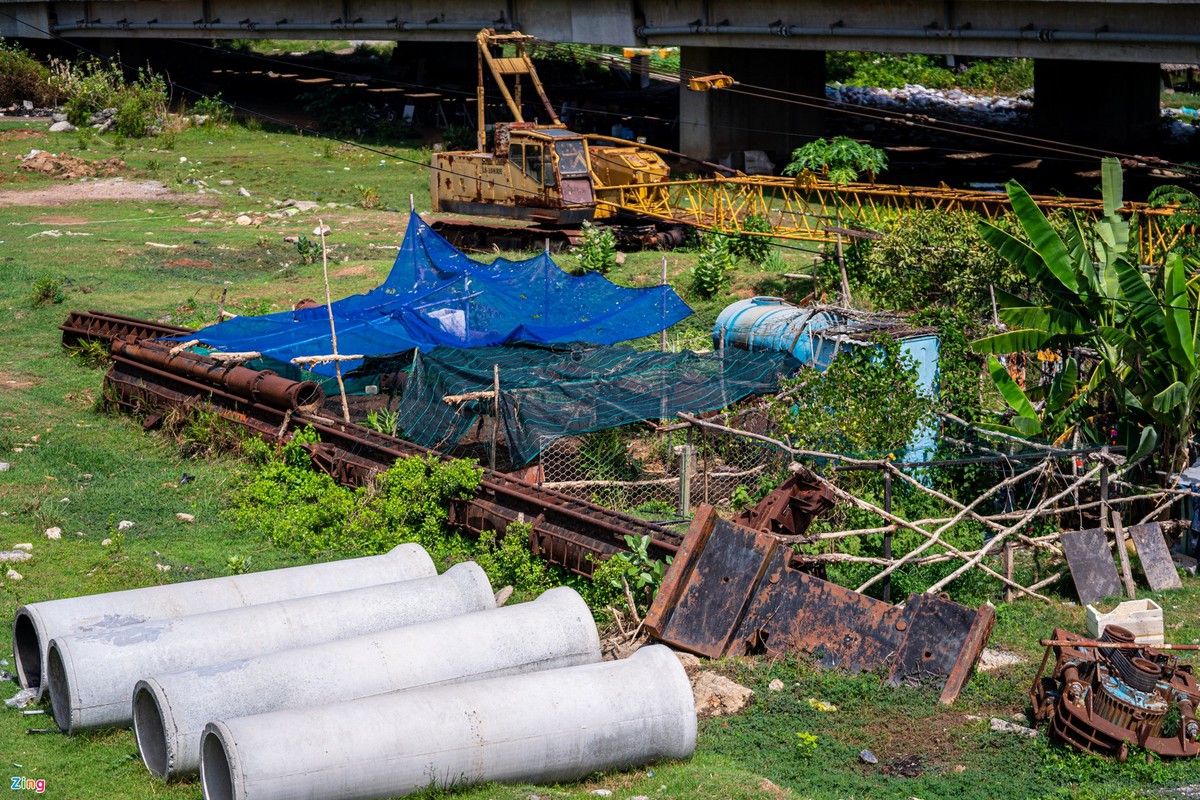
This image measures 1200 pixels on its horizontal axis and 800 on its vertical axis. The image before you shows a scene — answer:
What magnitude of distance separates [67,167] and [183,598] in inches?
1129

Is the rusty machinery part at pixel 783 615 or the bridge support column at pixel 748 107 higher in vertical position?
the bridge support column at pixel 748 107

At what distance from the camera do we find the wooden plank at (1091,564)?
1278cm

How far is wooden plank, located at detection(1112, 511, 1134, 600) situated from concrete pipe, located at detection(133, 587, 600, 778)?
539 centimetres

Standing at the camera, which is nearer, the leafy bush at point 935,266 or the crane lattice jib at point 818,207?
the leafy bush at point 935,266

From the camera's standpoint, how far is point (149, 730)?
9719 millimetres

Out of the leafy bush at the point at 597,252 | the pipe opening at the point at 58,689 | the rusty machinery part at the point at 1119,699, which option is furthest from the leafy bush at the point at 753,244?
the pipe opening at the point at 58,689

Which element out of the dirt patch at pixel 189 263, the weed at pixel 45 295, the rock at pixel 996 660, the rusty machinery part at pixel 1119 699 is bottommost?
the rock at pixel 996 660

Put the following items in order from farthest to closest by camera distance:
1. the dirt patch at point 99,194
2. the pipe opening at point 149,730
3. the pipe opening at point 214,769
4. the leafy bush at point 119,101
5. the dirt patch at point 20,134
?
the leafy bush at point 119,101
the dirt patch at point 20,134
the dirt patch at point 99,194
the pipe opening at point 149,730
the pipe opening at point 214,769

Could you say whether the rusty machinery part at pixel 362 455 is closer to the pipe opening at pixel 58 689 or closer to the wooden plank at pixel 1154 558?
the wooden plank at pixel 1154 558

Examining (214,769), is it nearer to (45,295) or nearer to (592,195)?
(45,295)

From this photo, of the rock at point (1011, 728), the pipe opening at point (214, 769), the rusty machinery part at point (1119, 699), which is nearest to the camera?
the pipe opening at point (214, 769)

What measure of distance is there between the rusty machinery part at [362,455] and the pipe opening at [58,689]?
488 centimetres

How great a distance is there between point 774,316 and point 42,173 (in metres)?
25.1

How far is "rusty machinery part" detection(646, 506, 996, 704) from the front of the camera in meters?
11.1
